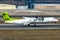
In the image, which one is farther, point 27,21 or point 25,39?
point 27,21

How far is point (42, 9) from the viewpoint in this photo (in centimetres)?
1066

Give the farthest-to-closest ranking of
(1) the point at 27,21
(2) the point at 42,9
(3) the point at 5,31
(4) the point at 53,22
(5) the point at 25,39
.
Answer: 1. (2) the point at 42,9
2. (4) the point at 53,22
3. (1) the point at 27,21
4. (3) the point at 5,31
5. (5) the point at 25,39

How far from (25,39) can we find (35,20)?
169 cm

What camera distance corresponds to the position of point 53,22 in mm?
6504

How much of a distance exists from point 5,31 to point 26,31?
0.64 metres

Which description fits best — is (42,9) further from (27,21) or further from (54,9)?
(27,21)

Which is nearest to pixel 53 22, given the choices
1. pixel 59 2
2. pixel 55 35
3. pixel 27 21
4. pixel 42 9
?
pixel 27 21

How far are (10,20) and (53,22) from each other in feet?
5.35

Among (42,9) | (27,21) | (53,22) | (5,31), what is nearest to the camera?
(5,31)

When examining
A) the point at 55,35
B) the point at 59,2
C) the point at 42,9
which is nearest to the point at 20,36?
the point at 55,35

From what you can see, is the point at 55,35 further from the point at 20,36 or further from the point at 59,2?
the point at 59,2

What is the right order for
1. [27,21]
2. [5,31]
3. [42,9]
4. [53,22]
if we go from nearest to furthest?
1. [5,31]
2. [27,21]
3. [53,22]
4. [42,9]

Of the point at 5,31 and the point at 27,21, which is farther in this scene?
the point at 27,21

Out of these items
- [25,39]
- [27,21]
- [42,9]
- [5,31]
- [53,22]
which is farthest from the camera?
[42,9]
